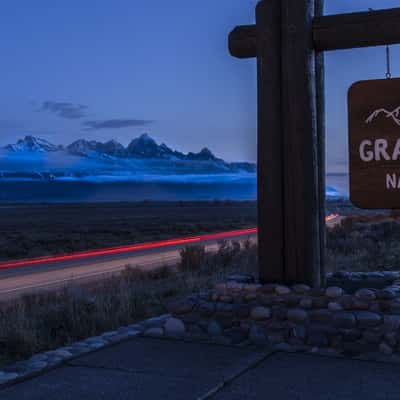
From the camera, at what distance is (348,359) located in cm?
655

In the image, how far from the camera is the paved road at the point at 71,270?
50.5 feet

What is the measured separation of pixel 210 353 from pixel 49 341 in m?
2.31

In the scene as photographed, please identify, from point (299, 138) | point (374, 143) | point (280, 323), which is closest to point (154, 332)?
point (280, 323)

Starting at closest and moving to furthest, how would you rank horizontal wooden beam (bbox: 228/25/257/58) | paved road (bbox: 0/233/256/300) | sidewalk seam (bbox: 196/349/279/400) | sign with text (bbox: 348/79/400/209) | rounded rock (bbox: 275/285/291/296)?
sidewalk seam (bbox: 196/349/279/400) < sign with text (bbox: 348/79/400/209) < rounded rock (bbox: 275/285/291/296) < horizontal wooden beam (bbox: 228/25/257/58) < paved road (bbox: 0/233/256/300)

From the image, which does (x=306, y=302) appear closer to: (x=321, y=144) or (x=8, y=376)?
(x=321, y=144)

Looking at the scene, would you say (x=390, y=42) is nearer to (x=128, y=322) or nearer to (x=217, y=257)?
(x=128, y=322)

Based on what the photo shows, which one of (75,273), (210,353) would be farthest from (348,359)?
(75,273)

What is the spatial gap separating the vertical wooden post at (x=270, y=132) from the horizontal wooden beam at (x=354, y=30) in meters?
0.21

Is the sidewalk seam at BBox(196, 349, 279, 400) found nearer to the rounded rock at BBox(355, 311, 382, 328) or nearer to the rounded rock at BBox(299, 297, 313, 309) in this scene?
the rounded rock at BBox(299, 297, 313, 309)

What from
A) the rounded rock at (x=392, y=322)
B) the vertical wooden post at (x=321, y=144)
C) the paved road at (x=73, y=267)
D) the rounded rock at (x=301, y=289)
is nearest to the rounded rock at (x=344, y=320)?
the rounded rock at (x=392, y=322)

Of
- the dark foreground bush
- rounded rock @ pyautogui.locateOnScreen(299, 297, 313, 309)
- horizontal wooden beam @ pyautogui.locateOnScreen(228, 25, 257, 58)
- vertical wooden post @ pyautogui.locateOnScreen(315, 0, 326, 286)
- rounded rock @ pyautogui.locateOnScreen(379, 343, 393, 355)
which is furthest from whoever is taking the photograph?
vertical wooden post @ pyautogui.locateOnScreen(315, 0, 326, 286)

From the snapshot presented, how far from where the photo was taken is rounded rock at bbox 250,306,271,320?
7082mm

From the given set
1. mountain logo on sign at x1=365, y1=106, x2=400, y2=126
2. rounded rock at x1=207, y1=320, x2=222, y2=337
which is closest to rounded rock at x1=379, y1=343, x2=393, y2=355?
rounded rock at x1=207, y1=320, x2=222, y2=337

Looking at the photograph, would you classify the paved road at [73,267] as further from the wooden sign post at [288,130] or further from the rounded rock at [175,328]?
the wooden sign post at [288,130]
